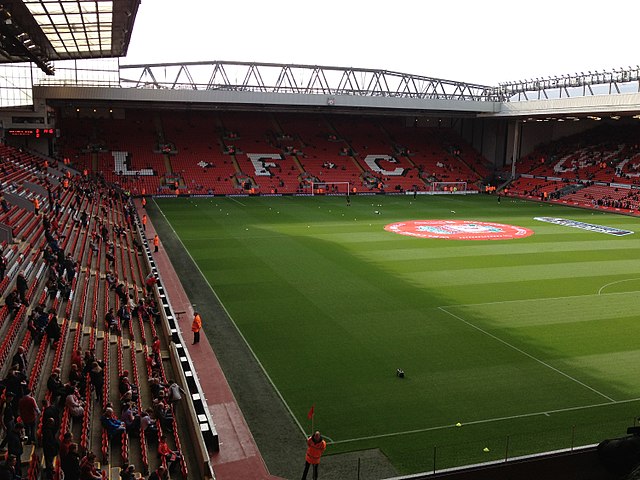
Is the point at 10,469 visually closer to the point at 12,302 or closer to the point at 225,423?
the point at 225,423

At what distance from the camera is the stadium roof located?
2462 cm

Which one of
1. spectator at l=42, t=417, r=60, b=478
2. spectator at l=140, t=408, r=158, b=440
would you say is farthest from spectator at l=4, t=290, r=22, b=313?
spectator at l=42, t=417, r=60, b=478

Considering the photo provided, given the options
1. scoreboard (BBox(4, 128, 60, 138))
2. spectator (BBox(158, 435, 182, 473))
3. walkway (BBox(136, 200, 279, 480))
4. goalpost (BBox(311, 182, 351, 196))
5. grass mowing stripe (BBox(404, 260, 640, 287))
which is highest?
scoreboard (BBox(4, 128, 60, 138))

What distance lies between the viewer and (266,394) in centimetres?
1571

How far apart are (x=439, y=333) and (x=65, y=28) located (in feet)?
74.9

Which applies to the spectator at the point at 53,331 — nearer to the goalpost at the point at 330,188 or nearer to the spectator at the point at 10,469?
the spectator at the point at 10,469

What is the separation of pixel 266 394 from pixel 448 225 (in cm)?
3084

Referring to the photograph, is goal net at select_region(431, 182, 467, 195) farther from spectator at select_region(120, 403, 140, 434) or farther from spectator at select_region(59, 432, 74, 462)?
spectator at select_region(59, 432, 74, 462)

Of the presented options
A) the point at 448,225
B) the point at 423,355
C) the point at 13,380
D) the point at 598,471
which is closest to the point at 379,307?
the point at 423,355

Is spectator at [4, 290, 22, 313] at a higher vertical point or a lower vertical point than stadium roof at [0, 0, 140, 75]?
lower

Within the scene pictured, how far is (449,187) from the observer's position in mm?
71688

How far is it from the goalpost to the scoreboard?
→ 2641 cm

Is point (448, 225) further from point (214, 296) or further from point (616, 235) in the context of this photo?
point (214, 296)

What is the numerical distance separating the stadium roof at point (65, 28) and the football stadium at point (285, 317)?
0.22 m
